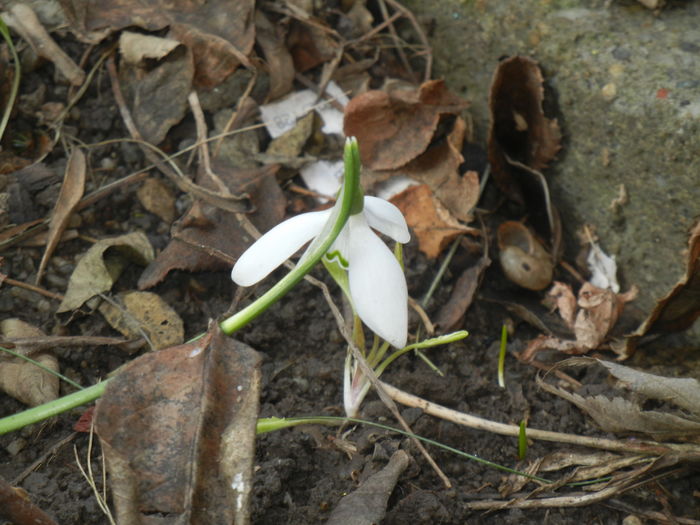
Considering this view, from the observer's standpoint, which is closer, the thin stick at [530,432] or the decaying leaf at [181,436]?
the decaying leaf at [181,436]

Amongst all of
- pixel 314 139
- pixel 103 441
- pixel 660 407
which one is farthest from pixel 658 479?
pixel 314 139

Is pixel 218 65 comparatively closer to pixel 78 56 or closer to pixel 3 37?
pixel 78 56

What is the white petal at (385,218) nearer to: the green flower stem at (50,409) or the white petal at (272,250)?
the white petal at (272,250)

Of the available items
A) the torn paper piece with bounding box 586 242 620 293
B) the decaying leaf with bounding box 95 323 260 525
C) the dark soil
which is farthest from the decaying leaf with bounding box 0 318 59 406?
the torn paper piece with bounding box 586 242 620 293

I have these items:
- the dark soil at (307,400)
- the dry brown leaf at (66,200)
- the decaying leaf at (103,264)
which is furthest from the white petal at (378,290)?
the dry brown leaf at (66,200)

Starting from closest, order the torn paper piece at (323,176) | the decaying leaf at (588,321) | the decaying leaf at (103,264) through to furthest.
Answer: the decaying leaf at (103,264) → the decaying leaf at (588,321) → the torn paper piece at (323,176)

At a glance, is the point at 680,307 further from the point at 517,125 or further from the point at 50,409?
the point at 50,409
